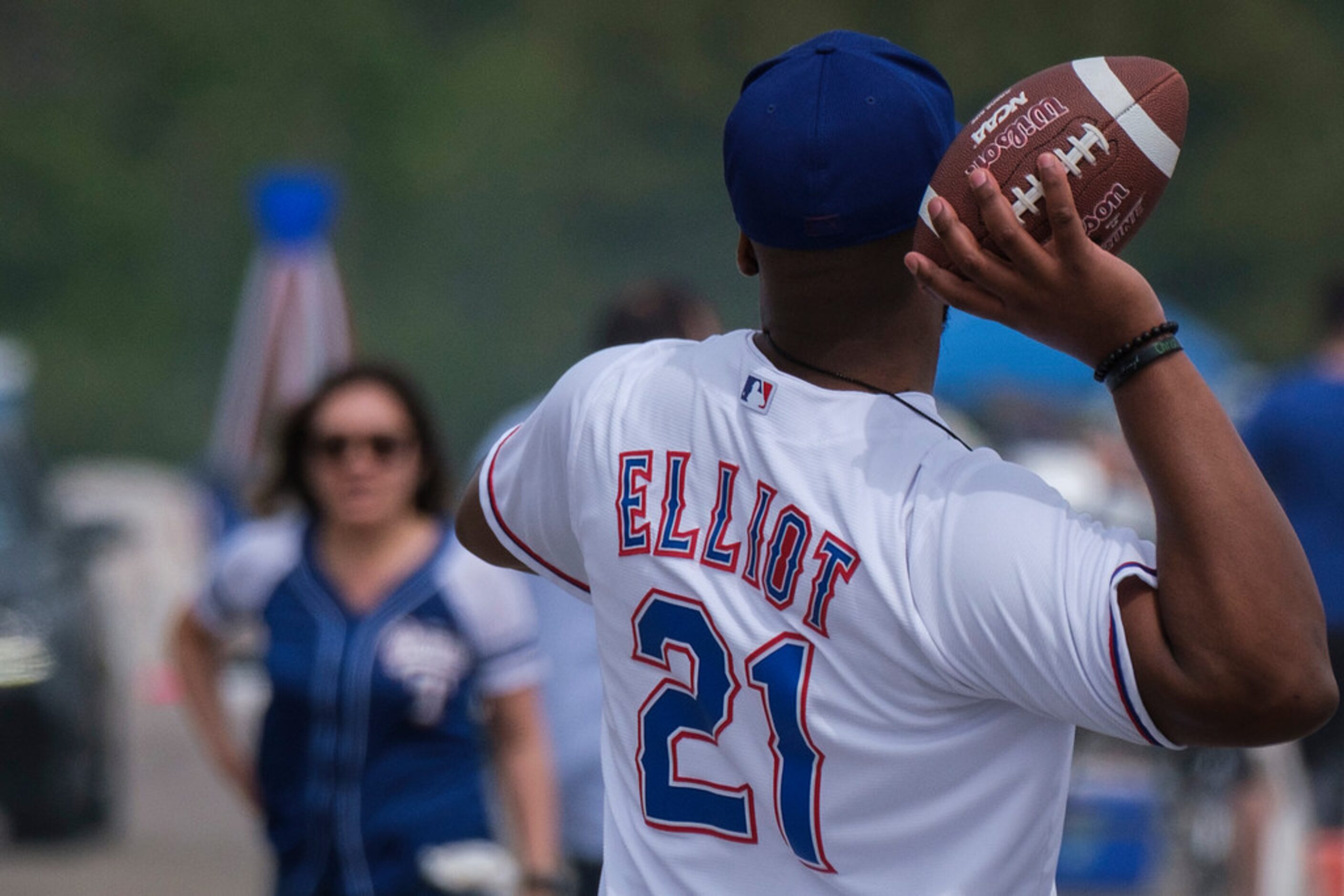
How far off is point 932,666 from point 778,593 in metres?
0.20

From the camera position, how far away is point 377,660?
440 centimetres

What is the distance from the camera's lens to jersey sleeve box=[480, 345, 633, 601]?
250cm

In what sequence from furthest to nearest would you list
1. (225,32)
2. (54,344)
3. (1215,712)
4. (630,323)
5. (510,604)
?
(225,32), (54,344), (630,323), (510,604), (1215,712)

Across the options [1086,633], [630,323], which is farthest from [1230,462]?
[630,323]

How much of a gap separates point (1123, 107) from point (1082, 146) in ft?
0.30

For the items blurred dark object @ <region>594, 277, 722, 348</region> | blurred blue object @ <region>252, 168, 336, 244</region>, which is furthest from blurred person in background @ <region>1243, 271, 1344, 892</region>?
blurred blue object @ <region>252, 168, 336, 244</region>

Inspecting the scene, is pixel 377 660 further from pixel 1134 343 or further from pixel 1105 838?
pixel 1105 838

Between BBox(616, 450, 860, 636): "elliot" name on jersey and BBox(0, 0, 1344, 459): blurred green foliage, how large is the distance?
101ft

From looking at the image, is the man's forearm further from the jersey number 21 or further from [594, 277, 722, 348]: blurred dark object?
[594, 277, 722, 348]: blurred dark object

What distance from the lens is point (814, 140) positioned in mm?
2199

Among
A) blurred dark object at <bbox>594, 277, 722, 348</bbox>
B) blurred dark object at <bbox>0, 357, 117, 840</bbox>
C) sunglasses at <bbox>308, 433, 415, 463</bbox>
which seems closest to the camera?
sunglasses at <bbox>308, 433, 415, 463</bbox>

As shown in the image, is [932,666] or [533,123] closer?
[932,666]

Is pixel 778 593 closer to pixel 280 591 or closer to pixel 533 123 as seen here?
pixel 280 591

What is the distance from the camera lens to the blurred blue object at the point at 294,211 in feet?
45.7
